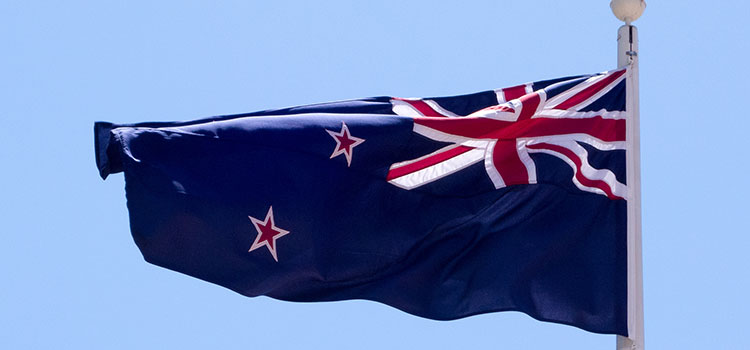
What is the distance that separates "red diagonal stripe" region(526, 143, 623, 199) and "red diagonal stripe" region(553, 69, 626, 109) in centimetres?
43

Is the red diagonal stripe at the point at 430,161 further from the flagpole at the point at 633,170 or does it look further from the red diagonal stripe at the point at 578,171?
the flagpole at the point at 633,170

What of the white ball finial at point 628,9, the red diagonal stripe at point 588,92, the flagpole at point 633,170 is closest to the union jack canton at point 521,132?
the red diagonal stripe at point 588,92

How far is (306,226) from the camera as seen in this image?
1438 cm

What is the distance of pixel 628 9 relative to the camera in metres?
14.8

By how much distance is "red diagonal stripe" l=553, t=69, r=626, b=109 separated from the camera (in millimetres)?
14852

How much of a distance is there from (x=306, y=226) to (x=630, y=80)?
348cm

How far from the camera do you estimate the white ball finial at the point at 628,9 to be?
14.8 metres

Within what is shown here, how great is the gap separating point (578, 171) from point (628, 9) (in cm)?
169

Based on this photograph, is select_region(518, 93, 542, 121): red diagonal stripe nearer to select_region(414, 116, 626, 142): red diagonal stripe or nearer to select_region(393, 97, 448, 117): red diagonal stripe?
select_region(414, 116, 626, 142): red diagonal stripe

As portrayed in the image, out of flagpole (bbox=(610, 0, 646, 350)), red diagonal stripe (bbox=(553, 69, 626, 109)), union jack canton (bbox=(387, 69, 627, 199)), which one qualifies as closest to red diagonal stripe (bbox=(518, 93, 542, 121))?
union jack canton (bbox=(387, 69, 627, 199))

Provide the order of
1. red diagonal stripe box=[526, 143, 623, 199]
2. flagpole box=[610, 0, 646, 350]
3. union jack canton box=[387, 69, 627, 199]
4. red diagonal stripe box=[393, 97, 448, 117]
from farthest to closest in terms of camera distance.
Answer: red diagonal stripe box=[393, 97, 448, 117] → union jack canton box=[387, 69, 627, 199] → red diagonal stripe box=[526, 143, 623, 199] → flagpole box=[610, 0, 646, 350]

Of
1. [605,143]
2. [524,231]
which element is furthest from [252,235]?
[605,143]

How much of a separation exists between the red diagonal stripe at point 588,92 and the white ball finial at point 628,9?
0.53 metres

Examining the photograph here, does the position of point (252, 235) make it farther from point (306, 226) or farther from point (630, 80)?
point (630, 80)
